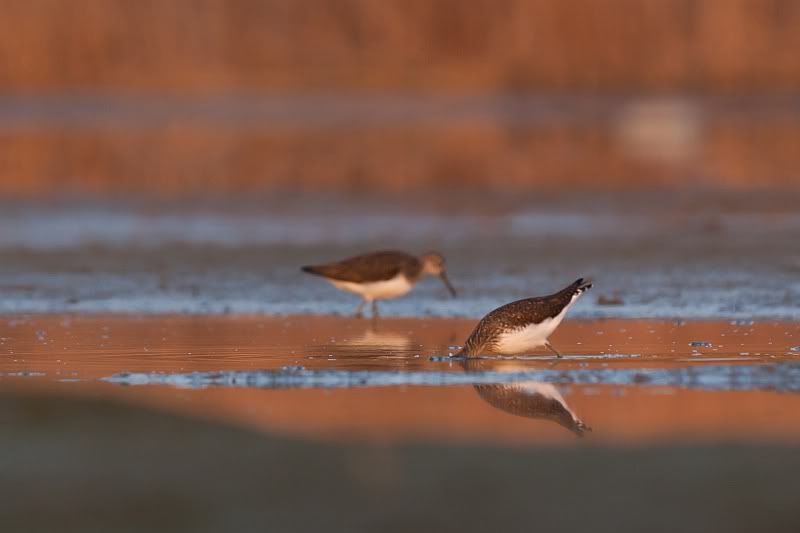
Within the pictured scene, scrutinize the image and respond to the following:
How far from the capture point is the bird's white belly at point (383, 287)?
13609 mm

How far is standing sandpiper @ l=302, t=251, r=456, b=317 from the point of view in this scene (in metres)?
13.6

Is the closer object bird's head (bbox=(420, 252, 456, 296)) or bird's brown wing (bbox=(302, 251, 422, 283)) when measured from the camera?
bird's brown wing (bbox=(302, 251, 422, 283))

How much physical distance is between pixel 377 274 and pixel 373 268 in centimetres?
7

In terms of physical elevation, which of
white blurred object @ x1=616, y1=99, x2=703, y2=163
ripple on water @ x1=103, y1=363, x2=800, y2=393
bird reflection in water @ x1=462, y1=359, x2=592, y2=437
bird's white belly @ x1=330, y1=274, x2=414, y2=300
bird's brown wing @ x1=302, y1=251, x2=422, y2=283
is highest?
white blurred object @ x1=616, y1=99, x2=703, y2=163

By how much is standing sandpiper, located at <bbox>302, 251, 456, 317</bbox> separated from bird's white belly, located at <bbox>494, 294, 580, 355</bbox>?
281 cm

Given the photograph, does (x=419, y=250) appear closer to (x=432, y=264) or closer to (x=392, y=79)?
(x=432, y=264)

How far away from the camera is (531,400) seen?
31.3ft

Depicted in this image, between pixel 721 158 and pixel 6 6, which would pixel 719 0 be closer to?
pixel 6 6

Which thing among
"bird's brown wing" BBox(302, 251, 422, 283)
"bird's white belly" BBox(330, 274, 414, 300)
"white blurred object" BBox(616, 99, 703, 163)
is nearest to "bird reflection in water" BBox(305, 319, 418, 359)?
"bird's white belly" BBox(330, 274, 414, 300)

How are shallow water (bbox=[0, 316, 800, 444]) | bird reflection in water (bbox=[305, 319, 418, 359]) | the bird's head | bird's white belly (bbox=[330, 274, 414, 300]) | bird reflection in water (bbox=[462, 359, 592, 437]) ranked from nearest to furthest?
shallow water (bbox=[0, 316, 800, 444]), bird reflection in water (bbox=[462, 359, 592, 437]), bird reflection in water (bbox=[305, 319, 418, 359]), bird's white belly (bbox=[330, 274, 414, 300]), the bird's head

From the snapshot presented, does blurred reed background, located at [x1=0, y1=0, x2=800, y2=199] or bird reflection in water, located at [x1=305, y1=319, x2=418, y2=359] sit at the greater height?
blurred reed background, located at [x1=0, y1=0, x2=800, y2=199]

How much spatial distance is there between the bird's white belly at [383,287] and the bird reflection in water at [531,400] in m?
2.93

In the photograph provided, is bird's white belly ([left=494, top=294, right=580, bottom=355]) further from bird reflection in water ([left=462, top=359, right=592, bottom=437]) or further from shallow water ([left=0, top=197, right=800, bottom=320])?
shallow water ([left=0, top=197, right=800, bottom=320])

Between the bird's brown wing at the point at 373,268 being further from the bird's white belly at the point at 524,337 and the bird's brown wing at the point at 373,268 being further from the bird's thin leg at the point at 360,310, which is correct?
the bird's white belly at the point at 524,337
